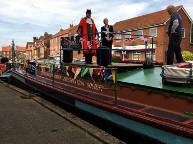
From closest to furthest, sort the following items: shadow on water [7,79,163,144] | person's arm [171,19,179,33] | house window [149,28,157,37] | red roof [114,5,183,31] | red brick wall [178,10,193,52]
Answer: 1. shadow on water [7,79,163,144]
2. person's arm [171,19,179,33]
3. red roof [114,5,183,31]
4. house window [149,28,157,37]
5. red brick wall [178,10,193,52]

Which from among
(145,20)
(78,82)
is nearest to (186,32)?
(145,20)

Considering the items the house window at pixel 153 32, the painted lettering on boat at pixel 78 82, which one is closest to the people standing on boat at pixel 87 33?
the painted lettering on boat at pixel 78 82

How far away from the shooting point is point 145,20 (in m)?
29.8

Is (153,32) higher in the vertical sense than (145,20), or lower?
lower

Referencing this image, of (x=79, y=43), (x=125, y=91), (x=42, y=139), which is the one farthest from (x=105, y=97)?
(x=79, y=43)

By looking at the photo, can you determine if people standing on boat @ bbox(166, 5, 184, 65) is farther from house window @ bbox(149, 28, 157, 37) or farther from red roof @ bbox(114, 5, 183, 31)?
house window @ bbox(149, 28, 157, 37)

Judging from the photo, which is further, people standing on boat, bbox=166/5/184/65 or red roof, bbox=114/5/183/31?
red roof, bbox=114/5/183/31

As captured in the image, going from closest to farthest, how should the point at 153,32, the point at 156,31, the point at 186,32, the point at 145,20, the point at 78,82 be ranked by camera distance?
1. the point at 78,82
2. the point at 156,31
3. the point at 153,32
4. the point at 186,32
5. the point at 145,20

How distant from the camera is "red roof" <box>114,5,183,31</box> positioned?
27434mm

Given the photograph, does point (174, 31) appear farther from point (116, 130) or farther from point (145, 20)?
point (145, 20)

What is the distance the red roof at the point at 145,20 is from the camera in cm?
2743

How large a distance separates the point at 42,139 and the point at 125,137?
1670 millimetres

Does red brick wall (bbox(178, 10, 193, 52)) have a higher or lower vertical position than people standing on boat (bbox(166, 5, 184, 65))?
higher

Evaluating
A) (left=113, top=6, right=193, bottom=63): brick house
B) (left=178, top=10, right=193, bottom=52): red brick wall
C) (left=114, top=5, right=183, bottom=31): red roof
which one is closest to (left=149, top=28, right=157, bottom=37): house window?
(left=113, top=6, right=193, bottom=63): brick house
